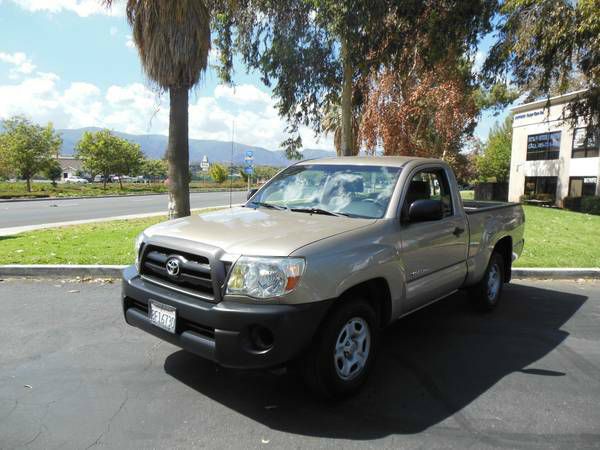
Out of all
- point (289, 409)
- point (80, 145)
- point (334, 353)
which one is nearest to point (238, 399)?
point (289, 409)

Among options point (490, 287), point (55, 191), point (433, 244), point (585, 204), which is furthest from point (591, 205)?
point (55, 191)

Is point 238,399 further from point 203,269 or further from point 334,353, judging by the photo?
point 203,269

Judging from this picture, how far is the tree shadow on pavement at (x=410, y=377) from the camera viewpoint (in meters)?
3.03

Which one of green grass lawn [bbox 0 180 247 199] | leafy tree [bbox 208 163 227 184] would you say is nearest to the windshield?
green grass lawn [bbox 0 180 247 199]

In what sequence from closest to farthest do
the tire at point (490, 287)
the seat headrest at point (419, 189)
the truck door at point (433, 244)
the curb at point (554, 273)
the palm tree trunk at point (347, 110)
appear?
the truck door at point (433, 244)
the seat headrest at point (419, 189)
the tire at point (490, 287)
the curb at point (554, 273)
the palm tree trunk at point (347, 110)

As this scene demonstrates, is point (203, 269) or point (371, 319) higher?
point (203, 269)

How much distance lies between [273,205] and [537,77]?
1388 centimetres

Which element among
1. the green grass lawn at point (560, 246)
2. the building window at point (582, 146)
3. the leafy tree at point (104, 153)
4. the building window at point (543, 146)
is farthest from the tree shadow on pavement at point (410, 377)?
the leafy tree at point (104, 153)

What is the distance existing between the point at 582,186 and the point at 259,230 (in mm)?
29135

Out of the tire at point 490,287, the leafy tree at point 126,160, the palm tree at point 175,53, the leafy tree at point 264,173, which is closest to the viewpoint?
the tire at point 490,287

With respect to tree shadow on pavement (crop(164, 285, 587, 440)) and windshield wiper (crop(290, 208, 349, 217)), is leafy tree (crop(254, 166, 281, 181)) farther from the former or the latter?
windshield wiper (crop(290, 208, 349, 217))

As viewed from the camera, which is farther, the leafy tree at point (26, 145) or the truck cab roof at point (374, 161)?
the leafy tree at point (26, 145)

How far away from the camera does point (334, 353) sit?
10.1 feet

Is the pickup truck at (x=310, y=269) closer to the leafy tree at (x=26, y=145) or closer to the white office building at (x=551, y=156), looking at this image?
the white office building at (x=551, y=156)
